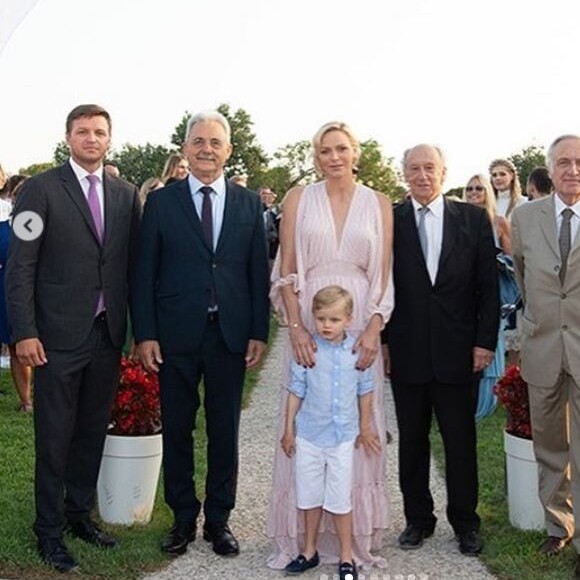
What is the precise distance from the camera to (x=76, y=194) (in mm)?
4656

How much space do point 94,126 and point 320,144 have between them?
118 cm

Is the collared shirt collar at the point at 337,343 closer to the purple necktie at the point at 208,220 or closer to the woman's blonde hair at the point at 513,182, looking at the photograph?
the purple necktie at the point at 208,220

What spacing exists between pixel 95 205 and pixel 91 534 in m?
1.80

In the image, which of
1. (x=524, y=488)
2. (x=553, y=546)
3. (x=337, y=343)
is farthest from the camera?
(x=524, y=488)

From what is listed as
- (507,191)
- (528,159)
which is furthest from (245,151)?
(507,191)

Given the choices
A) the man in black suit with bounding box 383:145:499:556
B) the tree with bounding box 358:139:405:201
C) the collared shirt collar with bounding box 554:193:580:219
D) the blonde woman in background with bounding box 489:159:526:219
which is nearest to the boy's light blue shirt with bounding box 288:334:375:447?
the man in black suit with bounding box 383:145:499:556

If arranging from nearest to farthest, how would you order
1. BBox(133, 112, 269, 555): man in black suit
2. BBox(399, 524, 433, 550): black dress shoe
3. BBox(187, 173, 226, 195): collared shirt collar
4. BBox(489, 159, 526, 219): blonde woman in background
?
BBox(133, 112, 269, 555): man in black suit, BBox(187, 173, 226, 195): collared shirt collar, BBox(399, 524, 433, 550): black dress shoe, BBox(489, 159, 526, 219): blonde woman in background

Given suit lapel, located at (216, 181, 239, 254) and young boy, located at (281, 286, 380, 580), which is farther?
suit lapel, located at (216, 181, 239, 254)

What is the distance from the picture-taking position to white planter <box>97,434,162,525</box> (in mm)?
5309

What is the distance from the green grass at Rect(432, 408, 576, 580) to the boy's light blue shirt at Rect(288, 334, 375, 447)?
1.06m

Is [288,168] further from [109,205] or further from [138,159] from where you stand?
[109,205]

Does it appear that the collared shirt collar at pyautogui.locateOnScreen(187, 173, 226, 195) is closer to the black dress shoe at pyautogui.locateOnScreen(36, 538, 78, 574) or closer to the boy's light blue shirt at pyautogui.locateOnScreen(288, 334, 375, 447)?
the boy's light blue shirt at pyautogui.locateOnScreen(288, 334, 375, 447)

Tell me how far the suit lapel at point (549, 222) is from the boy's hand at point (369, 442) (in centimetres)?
133

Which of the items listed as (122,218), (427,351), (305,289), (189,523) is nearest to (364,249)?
(305,289)
